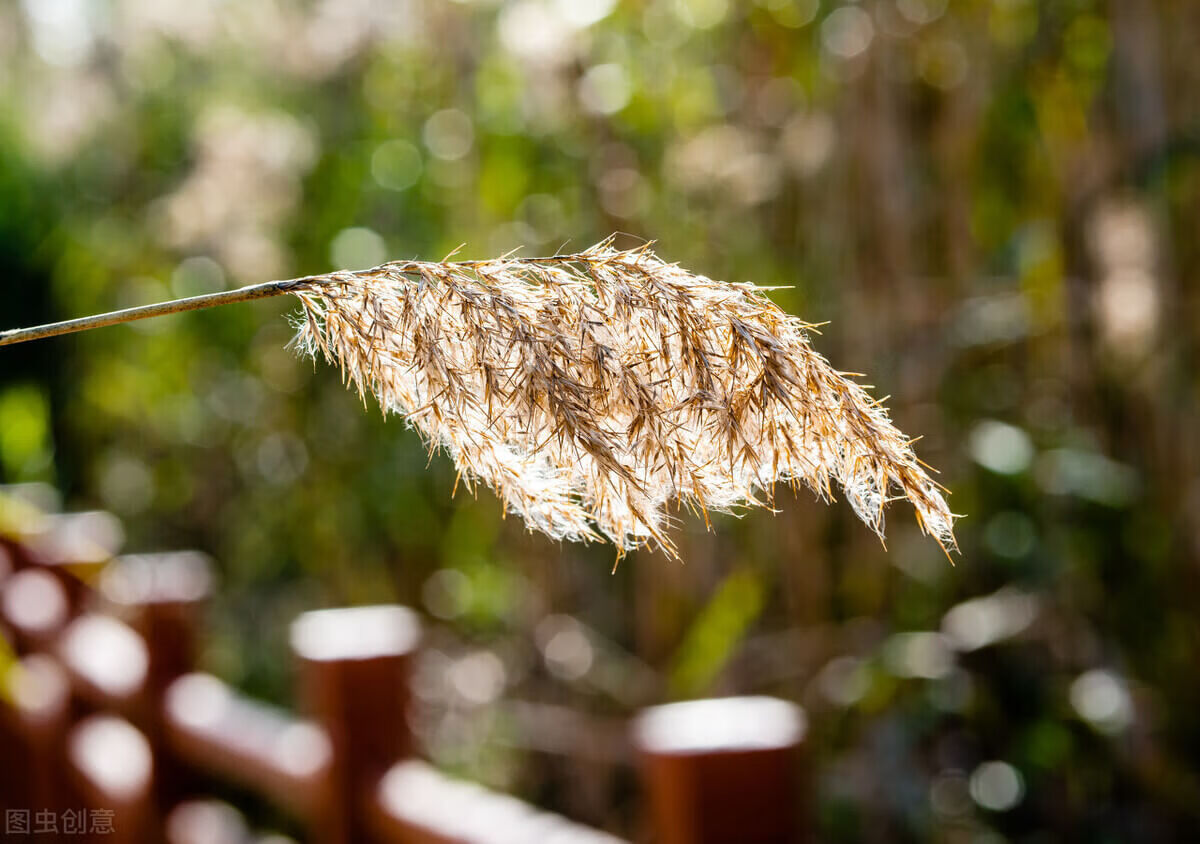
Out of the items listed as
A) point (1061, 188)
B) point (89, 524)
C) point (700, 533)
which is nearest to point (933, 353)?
point (1061, 188)

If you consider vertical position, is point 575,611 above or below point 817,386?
below

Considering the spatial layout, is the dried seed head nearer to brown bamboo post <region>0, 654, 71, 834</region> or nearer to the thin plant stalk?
the thin plant stalk

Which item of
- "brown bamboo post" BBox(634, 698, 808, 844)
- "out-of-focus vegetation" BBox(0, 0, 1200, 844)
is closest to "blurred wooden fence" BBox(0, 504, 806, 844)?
"brown bamboo post" BBox(634, 698, 808, 844)

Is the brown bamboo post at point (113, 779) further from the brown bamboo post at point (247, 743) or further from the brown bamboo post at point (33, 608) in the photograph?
the brown bamboo post at point (33, 608)

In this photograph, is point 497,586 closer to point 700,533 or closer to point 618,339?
point 700,533

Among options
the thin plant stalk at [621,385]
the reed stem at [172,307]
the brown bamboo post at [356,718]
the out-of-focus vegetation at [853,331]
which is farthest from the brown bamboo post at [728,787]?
the out-of-focus vegetation at [853,331]

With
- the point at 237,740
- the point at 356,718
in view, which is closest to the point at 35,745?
the point at 237,740
